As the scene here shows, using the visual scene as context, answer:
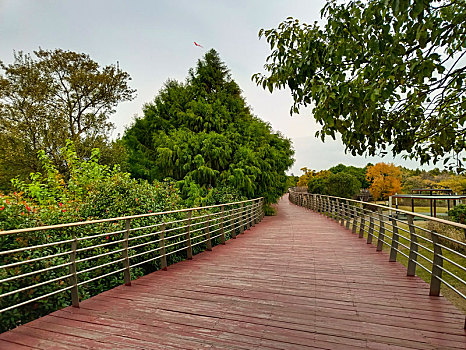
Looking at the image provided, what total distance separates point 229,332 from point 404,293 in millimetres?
2843

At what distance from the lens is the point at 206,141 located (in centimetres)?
1672

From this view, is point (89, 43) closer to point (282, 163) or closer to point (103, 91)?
point (103, 91)

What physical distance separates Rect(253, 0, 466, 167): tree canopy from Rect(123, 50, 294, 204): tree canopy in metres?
12.7

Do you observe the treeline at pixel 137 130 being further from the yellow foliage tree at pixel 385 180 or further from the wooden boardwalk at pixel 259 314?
the yellow foliage tree at pixel 385 180

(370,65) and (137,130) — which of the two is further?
(137,130)

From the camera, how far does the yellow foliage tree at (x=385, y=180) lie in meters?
48.0

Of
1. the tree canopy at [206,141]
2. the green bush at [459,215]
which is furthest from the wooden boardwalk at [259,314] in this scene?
the tree canopy at [206,141]

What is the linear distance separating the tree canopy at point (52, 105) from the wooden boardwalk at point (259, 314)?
1564 cm

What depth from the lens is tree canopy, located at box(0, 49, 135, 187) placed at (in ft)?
56.3

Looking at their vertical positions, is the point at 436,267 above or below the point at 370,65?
below

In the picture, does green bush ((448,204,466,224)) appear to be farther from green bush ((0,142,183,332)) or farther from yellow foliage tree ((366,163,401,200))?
yellow foliage tree ((366,163,401,200))

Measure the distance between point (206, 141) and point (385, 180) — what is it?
134 feet

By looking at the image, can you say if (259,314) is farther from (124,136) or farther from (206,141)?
(124,136)

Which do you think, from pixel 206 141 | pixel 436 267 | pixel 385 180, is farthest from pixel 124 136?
pixel 385 180
